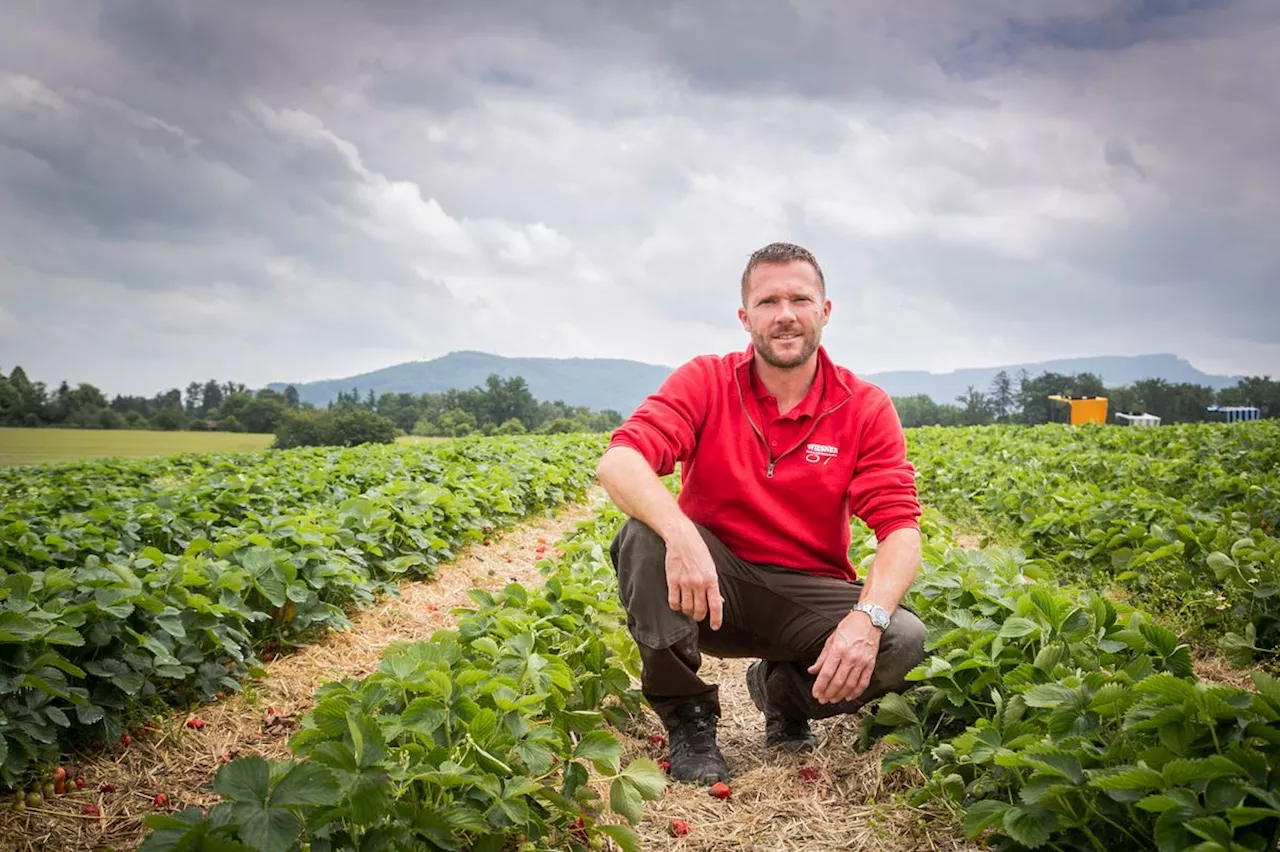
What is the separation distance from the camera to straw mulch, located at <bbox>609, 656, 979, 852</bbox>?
8.14 ft

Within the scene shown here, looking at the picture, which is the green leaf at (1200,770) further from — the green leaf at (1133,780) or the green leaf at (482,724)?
the green leaf at (482,724)

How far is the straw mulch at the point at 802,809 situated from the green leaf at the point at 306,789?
1.15 metres

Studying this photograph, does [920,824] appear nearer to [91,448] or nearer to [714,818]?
[714,818]

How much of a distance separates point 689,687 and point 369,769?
142cm

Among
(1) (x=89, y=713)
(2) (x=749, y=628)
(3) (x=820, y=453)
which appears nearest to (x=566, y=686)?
(2) (x=749, y=628)

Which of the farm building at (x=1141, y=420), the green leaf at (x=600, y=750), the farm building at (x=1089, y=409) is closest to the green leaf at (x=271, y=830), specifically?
the green leaf at (x=600, y=750)

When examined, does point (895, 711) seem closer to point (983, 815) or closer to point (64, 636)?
point (983, 815)

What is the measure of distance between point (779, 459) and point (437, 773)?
1.68m

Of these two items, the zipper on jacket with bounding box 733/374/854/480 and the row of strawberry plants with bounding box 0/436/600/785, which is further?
the zipper on jacket with bounding box 733/374/854/480

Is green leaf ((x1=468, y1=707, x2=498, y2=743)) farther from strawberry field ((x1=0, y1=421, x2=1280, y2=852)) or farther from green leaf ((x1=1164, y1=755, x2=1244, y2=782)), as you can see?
green leaf ((x1=1164, y1=755, x2=1244, y2=782))

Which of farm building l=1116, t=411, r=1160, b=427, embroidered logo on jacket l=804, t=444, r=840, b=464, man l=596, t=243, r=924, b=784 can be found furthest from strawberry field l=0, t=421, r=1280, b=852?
farm building l=1116, t=411, r=1160, b=427

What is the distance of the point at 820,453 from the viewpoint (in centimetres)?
306

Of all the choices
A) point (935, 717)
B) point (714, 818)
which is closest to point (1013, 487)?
point (935, 717)

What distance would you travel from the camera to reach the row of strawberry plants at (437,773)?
1711 millimetres
